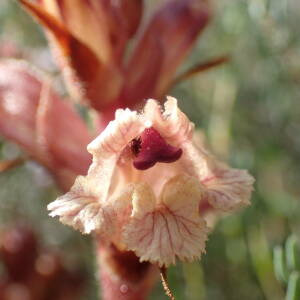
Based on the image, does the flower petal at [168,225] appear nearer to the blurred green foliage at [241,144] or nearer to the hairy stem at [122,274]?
the hairy stem at [122,274]

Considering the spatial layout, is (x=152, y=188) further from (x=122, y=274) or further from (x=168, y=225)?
(x=122, y=274)

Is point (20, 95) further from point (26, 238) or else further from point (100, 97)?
point (26, 238)

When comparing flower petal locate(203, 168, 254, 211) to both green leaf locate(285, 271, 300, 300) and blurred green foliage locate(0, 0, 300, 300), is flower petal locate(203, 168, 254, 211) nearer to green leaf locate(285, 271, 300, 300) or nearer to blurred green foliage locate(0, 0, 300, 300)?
green leaf locate(285, 271, 300, 300)

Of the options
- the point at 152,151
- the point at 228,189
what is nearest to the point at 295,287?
the point at 228,189

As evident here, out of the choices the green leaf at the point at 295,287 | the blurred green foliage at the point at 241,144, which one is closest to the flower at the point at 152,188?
the green leaf at the point at 295,287

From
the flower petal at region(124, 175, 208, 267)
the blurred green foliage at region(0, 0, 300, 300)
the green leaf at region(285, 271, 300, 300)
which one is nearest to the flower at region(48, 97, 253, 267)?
the flower petal at region(124, 175, 208, 267)

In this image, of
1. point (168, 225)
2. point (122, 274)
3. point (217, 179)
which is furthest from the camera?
point (122, 274)
